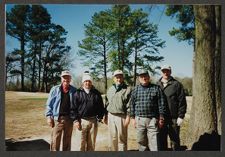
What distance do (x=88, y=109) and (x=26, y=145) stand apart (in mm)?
1395

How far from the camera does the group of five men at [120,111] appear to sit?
6016 millimetres

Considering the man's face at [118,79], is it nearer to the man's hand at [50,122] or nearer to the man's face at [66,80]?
the man's face at [66,80]

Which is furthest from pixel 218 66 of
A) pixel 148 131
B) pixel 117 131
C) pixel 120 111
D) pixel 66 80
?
pixel 66 80

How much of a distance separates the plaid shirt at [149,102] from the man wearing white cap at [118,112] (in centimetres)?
23

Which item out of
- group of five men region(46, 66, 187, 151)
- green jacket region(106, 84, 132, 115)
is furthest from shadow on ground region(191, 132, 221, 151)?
green jacket region(106, 84, 132, 115)

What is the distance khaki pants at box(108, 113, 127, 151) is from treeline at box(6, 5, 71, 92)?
1.22 meters

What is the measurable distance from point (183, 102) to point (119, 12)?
1936 mm

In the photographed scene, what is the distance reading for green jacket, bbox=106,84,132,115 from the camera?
246 inches

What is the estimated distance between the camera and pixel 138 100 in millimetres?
6043

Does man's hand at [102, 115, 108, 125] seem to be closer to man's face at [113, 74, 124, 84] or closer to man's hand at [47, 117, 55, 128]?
man's face at [113, 74, 124, 84]

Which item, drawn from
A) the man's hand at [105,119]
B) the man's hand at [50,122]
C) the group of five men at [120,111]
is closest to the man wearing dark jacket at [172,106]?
the group of five men at [120,111]

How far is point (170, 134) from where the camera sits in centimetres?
638

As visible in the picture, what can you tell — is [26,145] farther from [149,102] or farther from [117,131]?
[149,102]

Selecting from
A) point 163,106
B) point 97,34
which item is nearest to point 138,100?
point 163,106
